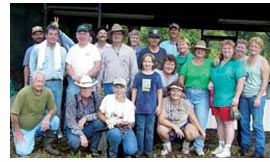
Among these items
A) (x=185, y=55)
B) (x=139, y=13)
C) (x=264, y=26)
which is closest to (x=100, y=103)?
(x=185, y=55)

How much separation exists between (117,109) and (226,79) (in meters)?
1.23

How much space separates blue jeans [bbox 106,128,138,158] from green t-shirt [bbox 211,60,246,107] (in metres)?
1.04

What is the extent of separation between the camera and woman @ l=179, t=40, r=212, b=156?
5324 millimetres

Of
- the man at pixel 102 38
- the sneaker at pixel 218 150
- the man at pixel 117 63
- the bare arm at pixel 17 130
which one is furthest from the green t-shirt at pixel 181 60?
the bare arm at pixel 17 130

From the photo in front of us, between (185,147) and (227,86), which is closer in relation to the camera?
(227,86)

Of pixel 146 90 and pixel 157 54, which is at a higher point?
pixel 157 54

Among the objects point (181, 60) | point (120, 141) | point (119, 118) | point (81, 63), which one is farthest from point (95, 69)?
point (181, 60)

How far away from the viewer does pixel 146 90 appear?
5215 mm

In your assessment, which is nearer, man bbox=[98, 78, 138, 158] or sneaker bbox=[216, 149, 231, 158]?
man bbox=[98, 78, 138, 158]

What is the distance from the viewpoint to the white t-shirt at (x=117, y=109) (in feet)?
16.7

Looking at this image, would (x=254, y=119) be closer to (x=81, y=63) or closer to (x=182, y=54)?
(x=182, y=54)

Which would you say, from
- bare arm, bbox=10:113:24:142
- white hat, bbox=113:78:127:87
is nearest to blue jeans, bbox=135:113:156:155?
white hat, bbox=113:78:127:87

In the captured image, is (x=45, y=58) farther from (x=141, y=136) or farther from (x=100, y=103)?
(x=141, y=136)

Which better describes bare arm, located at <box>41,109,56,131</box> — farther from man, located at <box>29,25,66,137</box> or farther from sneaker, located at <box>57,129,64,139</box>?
sneaker, located at <box>57,129,64,139</box>
